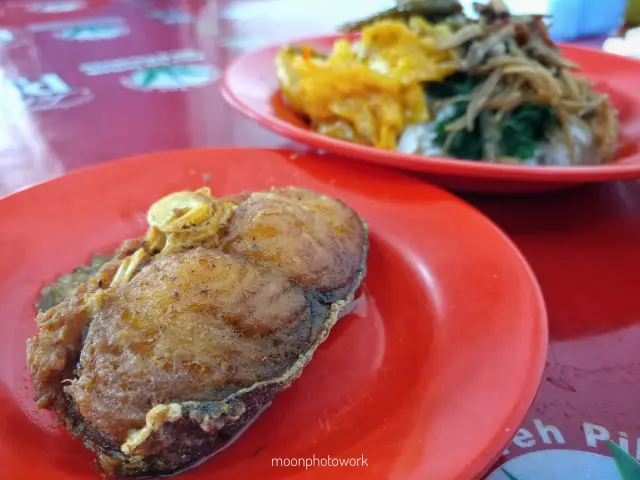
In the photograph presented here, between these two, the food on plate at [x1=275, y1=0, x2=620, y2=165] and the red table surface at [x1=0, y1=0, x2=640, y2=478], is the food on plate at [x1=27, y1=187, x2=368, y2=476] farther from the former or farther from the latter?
the food on plate at [x1=275, y1=0, x2=620, y2=165]

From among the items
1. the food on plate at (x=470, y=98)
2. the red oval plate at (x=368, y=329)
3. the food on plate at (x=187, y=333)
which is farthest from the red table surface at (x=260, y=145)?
the food on plate at (x=187, y=333)

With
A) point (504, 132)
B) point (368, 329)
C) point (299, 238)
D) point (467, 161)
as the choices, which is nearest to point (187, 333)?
point (299, 238)

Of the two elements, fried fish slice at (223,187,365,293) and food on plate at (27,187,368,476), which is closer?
food on plate at (27,187,368,476)

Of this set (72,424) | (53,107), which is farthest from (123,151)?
(72,424)

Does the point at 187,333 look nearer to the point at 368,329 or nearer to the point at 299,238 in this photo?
the point at 299,238

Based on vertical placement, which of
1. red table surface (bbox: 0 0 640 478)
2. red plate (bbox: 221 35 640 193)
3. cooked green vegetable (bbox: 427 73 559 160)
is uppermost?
red plate (bbox: 221 35 640 193)

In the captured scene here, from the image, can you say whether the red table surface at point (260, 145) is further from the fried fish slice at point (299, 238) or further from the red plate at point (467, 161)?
the fried fish slice at point (299, 238)

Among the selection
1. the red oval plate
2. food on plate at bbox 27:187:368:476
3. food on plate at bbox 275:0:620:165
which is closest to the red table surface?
the red oval plate
